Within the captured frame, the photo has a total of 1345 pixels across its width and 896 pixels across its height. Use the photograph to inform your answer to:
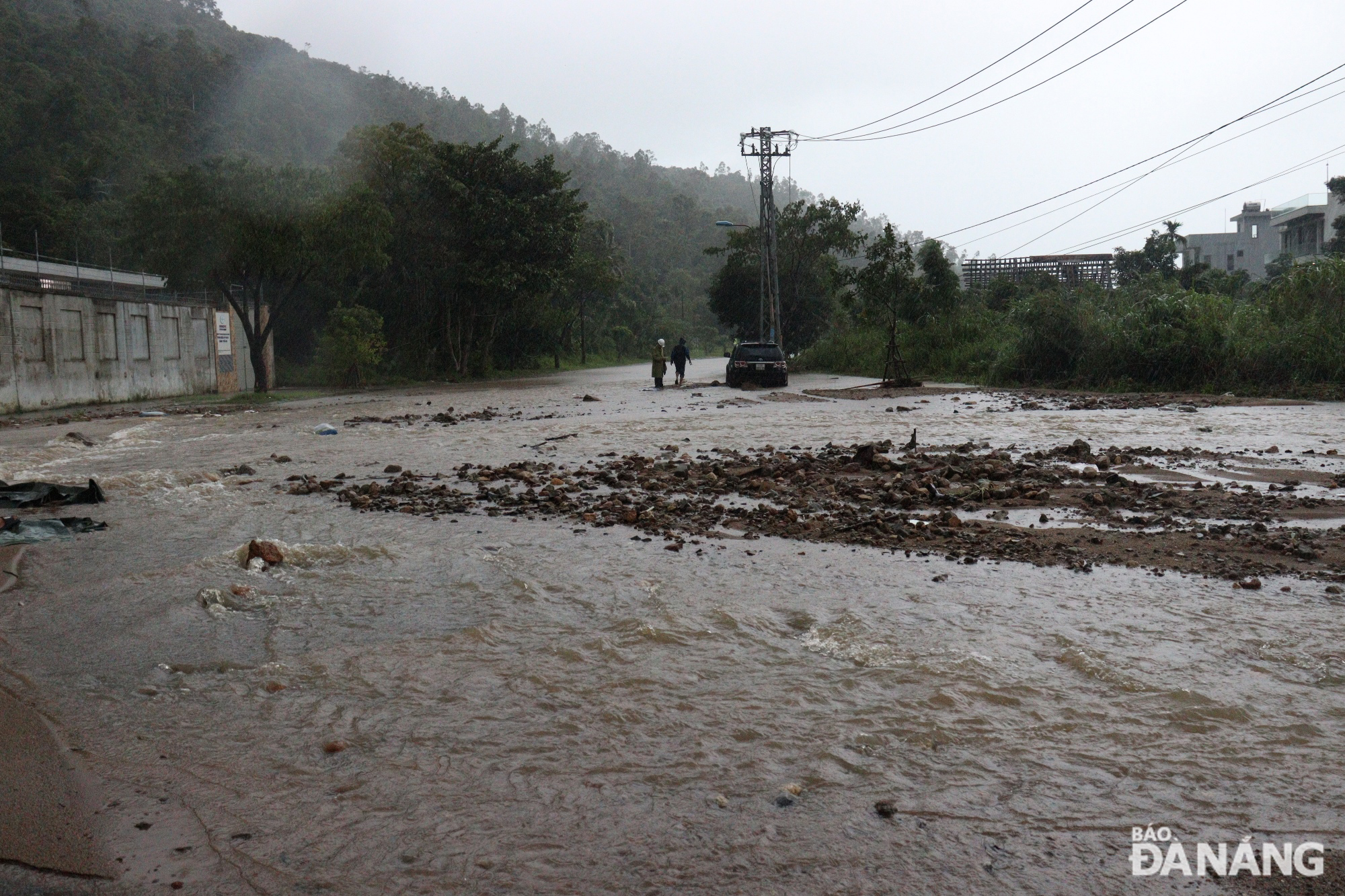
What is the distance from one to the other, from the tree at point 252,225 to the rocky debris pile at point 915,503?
2089 centimetres

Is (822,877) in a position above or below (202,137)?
below

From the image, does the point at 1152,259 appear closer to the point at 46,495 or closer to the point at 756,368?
the point at 756,368

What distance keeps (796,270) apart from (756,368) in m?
22.5

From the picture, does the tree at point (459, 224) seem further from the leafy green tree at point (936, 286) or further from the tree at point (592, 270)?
the leafy green tree at point (936, 286)

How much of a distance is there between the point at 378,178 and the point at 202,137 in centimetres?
2768

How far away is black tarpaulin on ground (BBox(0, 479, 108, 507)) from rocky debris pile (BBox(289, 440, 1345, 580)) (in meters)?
1.85

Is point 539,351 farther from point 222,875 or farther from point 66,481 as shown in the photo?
point 222,875

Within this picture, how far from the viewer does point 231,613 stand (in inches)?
228

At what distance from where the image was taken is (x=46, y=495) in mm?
9742

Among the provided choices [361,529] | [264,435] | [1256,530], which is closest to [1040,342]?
[264,435]

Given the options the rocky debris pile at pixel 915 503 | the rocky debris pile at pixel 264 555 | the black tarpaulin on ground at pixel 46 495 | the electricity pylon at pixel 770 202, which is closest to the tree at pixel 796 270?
the electricity pylon at pixel 770 202

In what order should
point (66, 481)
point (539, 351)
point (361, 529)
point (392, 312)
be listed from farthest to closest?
point (539, 351)
point (392, 312)
point (66, 481)
point (361, 529)

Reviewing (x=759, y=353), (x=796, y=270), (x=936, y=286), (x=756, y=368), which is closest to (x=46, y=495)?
(x=756, y=368)

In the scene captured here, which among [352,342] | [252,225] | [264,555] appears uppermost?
[252,225]
